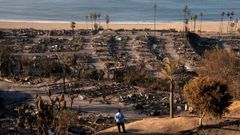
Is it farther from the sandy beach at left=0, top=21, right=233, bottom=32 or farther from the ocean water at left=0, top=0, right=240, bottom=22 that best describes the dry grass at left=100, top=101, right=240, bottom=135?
the ocean water at left=0, top=0, right=240, bottom=22

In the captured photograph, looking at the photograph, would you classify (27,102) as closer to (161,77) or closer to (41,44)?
(161,77)

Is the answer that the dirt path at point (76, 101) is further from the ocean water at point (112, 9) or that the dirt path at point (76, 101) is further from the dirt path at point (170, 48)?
the ocean water at point (112, 9)

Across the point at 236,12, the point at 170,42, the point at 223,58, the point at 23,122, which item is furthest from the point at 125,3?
the point at 23,122

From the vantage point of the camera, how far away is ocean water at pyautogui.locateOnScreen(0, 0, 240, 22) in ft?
391

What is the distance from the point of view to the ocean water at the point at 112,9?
391 ft

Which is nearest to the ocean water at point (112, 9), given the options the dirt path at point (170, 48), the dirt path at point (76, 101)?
the dirt path at point (170, 48)

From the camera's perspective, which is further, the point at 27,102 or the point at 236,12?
the point at 236,12

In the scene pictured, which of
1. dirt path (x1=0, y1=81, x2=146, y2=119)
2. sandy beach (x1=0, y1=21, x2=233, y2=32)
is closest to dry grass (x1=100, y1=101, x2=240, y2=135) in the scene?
dirt path (x1=0, y1=81, x2=146, y2=119)

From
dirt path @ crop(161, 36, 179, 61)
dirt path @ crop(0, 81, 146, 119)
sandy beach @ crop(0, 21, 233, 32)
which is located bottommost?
dirt path @ crop(0, 81, 146, 119)

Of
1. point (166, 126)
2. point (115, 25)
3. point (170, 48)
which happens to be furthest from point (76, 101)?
Result: point (115, 25)

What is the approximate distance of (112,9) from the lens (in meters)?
133

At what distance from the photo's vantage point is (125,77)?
2093 inches

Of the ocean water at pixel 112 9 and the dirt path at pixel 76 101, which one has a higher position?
the ocean water at pixel 112 9

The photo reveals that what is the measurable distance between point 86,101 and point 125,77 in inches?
434
